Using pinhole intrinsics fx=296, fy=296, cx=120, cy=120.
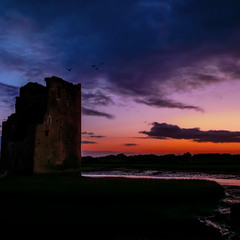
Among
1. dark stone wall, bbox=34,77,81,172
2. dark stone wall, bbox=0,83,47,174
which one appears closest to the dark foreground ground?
dark stone wall, bbox=0,83,47,174

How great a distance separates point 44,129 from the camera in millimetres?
30516

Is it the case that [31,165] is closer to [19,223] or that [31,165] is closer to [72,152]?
[72,152]

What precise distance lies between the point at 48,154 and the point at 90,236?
19.5 m

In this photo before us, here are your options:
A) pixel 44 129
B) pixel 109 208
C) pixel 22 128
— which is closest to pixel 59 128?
pixel 44 129

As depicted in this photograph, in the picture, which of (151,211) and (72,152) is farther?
(72,152)

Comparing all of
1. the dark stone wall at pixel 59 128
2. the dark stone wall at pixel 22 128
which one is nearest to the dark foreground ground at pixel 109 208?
the dark stone wall at pixel 22 128

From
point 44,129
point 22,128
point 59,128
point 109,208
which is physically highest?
point 22,128

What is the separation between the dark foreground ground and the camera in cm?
1289

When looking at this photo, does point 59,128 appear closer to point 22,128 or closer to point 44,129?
point 44,129

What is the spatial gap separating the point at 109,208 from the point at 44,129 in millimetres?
15600

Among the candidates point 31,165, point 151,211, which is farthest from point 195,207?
point 31,165

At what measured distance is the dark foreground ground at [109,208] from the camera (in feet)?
42.3

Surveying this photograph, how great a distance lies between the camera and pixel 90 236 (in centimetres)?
1202

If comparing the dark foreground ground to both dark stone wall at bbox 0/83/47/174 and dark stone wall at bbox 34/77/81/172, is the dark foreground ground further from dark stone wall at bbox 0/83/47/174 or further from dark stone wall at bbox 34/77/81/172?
dark stone wall at bbox 34/77/81/172
